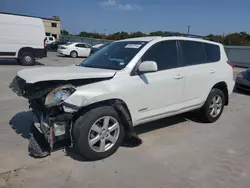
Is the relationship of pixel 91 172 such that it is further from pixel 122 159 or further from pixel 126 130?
pixel 126 130

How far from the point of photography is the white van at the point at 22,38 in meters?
14.0

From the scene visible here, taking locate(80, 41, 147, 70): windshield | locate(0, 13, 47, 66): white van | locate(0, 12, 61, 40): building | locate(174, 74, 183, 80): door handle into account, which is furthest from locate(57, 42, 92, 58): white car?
locate(0, 12, 61, 40): building

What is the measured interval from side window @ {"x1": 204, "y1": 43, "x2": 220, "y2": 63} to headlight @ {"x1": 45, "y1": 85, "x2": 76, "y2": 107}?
320cm

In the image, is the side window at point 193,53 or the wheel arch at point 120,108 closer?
the wheel arch at point 120,108

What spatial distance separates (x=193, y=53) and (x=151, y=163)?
2.46 m

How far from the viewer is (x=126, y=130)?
4086mm

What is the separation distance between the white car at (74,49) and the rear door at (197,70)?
20.4 metres

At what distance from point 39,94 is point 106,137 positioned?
111 cm

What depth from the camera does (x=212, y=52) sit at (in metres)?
5.66

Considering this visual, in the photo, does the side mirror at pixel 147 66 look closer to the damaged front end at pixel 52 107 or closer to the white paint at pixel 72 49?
the damaged front end at pixel 52 107

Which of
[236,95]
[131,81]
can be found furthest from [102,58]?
[236,95]

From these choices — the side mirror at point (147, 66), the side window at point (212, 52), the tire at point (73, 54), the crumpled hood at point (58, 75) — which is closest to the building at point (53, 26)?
the tire at point (73, 54)

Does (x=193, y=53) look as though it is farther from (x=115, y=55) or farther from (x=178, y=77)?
(x=115, y=55)

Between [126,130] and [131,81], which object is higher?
[131,81]
